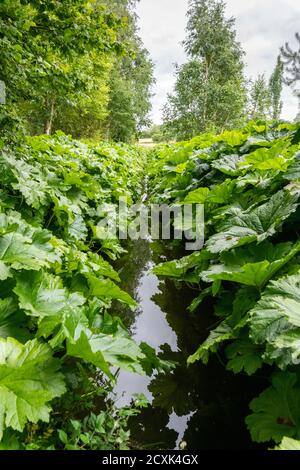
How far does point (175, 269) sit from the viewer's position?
2787mm

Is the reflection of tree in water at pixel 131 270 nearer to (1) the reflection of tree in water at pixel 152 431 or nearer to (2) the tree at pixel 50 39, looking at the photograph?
(1) the reflection of tree in water at pixel 152 431

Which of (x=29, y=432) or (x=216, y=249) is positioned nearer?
(x=29, y=432)

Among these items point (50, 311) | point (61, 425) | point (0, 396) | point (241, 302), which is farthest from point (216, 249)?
point (0, 396)

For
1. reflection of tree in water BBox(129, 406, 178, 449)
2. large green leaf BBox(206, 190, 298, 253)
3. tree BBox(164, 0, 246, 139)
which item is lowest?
reflection of tree in water BBox(129, 406, 178, 449)

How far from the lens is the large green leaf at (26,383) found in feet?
3.76

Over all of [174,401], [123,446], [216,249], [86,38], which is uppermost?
[86,38]

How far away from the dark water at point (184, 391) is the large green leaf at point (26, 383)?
0.82 m

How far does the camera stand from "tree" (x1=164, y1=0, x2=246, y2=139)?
2195 cm

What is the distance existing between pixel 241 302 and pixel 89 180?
307 cm

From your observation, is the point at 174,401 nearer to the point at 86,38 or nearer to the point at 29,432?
the point at 29,432

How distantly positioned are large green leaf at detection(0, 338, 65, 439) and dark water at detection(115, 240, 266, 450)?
823 mm

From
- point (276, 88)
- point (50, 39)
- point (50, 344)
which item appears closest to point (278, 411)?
point (50, 344)

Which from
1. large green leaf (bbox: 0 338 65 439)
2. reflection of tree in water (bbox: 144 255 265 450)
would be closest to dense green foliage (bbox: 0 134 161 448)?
large green leaf (bbox: 0 338 65 439)

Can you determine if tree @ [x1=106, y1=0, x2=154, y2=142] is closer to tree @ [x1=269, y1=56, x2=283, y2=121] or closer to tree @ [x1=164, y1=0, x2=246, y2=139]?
tree @ [x1=164, y1=0, x2=246, y2=139]
